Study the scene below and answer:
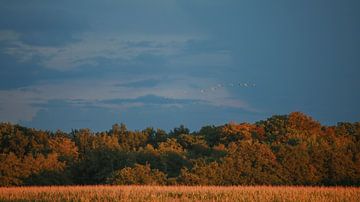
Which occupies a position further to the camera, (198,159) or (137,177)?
(198,159)

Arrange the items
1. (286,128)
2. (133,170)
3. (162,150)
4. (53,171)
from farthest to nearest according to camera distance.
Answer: (286,128) < (162,150) < (53,171) < (133,170)

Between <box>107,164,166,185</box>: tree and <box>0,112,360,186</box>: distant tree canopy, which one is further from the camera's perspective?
<box>0,112,360,186</box>: distant tree canopy

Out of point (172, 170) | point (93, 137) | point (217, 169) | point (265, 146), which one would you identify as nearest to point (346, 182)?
point (265, 146)

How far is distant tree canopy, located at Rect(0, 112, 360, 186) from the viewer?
5378cm

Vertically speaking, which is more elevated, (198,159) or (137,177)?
(198,159)

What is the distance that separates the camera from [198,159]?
55.9m

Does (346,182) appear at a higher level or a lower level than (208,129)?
lower

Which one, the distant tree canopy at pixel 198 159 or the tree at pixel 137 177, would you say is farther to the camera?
the distant tree canopy at pixel 198 159

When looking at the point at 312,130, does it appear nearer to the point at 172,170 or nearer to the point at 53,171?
the point at 172,170

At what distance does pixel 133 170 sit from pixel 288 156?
15239 millimetres

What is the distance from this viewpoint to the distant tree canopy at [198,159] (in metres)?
53.8

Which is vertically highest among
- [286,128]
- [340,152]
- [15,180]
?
[286,128]

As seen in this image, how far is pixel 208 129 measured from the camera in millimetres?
79688

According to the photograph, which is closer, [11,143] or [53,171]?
[53,171]
